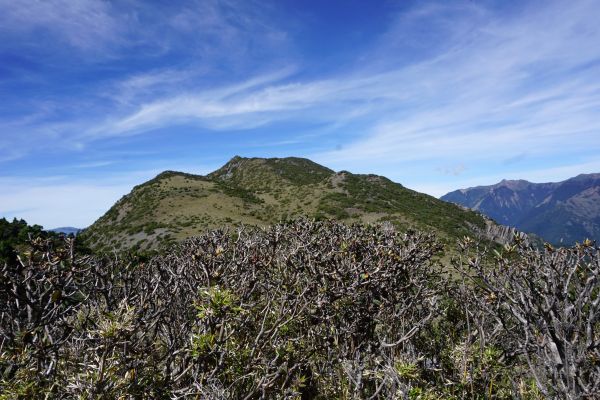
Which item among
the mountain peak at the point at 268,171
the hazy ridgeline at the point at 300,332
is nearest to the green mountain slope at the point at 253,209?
the mountain peak at the point at 268,171

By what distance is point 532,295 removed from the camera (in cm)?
576

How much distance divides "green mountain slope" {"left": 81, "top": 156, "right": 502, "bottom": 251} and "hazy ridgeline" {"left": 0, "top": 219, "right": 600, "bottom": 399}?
133 feet

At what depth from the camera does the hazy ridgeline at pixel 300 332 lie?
4.69 meters

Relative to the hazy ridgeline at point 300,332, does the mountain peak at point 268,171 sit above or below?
above

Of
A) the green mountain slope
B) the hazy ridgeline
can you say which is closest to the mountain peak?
the green mountain slope

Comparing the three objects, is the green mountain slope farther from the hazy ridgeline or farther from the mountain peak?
the hazy ridgeline

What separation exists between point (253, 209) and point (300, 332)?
63.0 metres

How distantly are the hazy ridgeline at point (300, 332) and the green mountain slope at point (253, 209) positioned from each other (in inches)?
1600

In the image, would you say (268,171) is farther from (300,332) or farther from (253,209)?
(300,332)

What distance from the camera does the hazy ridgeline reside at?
469 centimetres

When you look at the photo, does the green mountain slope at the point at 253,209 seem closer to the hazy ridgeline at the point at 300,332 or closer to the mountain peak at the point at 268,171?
the mountain peak at the point at 268,171

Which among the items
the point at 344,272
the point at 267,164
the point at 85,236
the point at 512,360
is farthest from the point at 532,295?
the point at 267,164

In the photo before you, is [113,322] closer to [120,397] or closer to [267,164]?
[120,397]

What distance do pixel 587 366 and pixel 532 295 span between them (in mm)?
1086
